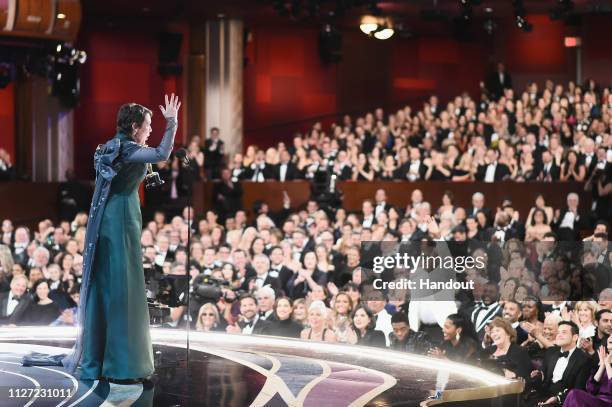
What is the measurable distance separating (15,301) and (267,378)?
441 cm

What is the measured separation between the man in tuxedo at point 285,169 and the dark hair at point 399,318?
7995 millimetres

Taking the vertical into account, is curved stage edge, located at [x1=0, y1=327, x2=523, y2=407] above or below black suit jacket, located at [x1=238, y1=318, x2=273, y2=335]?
below

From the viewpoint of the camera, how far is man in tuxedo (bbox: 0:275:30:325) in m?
8.83

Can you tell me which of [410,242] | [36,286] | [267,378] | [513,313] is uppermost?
[410,242]

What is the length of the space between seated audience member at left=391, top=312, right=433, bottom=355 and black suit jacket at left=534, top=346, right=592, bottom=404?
0.76 meters

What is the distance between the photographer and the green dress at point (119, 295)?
16.1ft

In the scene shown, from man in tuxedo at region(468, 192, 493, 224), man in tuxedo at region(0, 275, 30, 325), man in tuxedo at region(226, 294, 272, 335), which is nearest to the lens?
man in tuxedo at region(226, 294, 272, 335)

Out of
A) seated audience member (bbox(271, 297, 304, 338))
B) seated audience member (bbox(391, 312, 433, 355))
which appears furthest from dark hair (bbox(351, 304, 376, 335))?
seated audience member (bbox(271, 297, 304, 338))

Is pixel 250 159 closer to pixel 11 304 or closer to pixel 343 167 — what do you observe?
pixel 343 167

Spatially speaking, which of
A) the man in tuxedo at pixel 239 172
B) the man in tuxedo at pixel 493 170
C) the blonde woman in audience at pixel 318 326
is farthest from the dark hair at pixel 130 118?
the man in tuxedo at pixel 239 172

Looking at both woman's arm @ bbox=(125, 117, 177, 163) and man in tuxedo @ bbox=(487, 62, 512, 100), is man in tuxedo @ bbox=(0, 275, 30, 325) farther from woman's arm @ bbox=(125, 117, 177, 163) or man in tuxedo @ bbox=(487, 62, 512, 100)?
man in tuxedo @ bbox=(487, 62, 512, 100)

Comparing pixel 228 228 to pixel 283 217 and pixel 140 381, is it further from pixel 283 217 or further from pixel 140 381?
pixel 140 381

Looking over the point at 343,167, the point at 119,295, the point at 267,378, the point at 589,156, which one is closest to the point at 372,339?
the point at 267,378

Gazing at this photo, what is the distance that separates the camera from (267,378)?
210 inches
